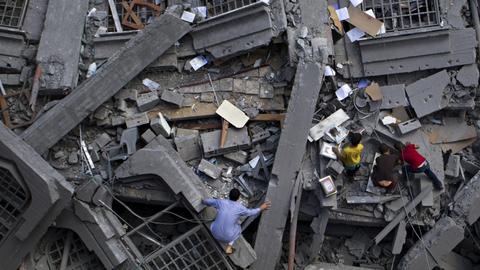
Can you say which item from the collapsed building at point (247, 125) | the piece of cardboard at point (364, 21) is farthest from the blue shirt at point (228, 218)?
the piece of cardboard at point (364, 21)

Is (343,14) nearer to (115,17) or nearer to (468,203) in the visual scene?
(468,203)

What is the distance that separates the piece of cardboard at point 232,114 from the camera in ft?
35.7

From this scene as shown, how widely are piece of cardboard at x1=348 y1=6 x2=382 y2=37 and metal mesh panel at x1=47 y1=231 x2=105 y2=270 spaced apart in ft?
20.2

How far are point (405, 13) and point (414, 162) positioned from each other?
293 cm

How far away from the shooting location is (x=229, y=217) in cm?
984

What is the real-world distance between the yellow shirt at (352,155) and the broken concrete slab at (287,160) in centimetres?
72

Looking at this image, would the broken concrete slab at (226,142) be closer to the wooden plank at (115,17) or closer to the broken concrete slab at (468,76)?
the wooden plank at (115,17)

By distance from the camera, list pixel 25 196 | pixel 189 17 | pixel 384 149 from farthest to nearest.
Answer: pixel 189 17, pixel 384 149, pixel 25 196

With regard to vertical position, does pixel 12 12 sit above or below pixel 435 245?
above

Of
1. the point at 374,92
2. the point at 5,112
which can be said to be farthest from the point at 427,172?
the point at 5,112

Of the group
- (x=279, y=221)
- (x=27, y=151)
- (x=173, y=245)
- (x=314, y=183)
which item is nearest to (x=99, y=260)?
(x=173, y=245)

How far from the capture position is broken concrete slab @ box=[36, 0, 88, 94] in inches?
432

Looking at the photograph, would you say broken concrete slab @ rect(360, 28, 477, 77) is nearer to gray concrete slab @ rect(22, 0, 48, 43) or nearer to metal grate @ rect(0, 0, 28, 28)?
gray concrete slab @ rect(22, 0, 48, 43)

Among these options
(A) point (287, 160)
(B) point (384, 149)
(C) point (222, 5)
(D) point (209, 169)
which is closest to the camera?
(B) point (384, 149)
